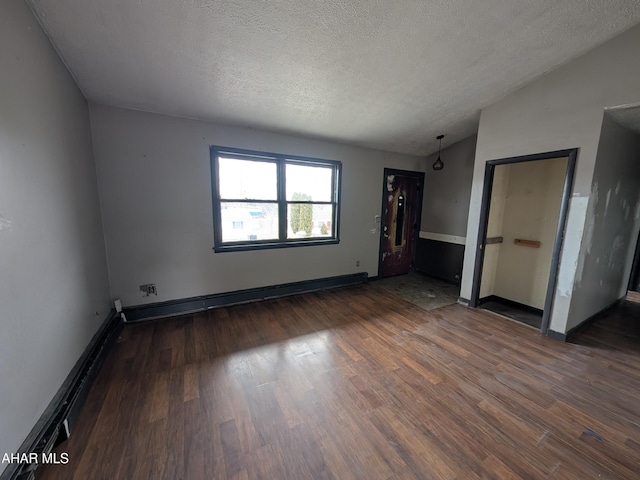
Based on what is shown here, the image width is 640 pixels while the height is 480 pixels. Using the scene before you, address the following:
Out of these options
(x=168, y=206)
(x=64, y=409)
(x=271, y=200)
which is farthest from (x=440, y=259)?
(x=64, y=409)

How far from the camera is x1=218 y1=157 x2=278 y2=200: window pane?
10.3 feet

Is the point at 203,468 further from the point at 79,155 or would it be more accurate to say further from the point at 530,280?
the point at 530,280

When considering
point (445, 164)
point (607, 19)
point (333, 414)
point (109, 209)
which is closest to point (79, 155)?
point (109, 209)

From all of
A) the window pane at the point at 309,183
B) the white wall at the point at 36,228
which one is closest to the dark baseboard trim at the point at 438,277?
the window pane at the point at 309,183

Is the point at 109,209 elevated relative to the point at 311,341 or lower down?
elevated

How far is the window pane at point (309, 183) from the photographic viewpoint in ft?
11.8

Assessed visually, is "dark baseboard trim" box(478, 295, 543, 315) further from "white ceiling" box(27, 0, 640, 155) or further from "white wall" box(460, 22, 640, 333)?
"white ceiling" box(27, 0, 640, 155)

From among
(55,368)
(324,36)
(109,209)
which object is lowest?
(55,368)

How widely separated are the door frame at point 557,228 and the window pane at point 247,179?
2.89 meters

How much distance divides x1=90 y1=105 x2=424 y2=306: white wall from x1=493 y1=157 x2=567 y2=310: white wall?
9.79 feet

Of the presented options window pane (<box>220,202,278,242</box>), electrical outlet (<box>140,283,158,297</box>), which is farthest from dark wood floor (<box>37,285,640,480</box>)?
window pane (<box>220,202,278,242</box>)

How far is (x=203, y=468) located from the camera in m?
1.26

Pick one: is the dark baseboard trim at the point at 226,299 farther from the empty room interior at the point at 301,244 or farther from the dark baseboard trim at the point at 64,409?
the dark baseboard trim at the point at 64,409

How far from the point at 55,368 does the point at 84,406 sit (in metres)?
0.35
